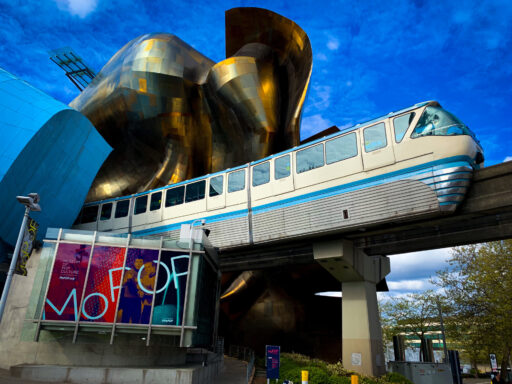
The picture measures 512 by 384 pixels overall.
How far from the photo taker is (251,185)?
1578cm

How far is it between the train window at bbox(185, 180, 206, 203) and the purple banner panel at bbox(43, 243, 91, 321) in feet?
20.2

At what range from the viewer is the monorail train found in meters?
11.1

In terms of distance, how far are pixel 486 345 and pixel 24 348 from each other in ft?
86.1

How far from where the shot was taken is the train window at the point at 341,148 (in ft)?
43.3

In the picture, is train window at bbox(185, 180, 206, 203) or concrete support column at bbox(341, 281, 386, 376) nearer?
concrete support column at bbox(341, 281, 386, 376)

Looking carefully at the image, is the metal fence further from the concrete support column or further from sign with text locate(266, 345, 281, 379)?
sign with text locate(266, 345, 281, 379)

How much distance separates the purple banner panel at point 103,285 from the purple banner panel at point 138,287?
0.81 feet

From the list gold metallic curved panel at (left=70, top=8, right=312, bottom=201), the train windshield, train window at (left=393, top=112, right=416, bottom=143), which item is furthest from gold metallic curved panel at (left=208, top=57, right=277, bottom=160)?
the train windshield

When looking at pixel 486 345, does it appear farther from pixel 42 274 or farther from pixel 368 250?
pixel 42 274

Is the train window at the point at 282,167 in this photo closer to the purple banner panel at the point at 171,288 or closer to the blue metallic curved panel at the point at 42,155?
the purple banner panel at the point at 171,288

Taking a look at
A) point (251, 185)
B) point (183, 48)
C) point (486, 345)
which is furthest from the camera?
point (183, 48)

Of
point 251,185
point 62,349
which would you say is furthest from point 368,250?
point 62,349

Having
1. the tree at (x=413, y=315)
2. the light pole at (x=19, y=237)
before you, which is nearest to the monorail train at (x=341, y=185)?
the light pole at (x=19, y=237)

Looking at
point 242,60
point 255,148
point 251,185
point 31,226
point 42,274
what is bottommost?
point 42,274
